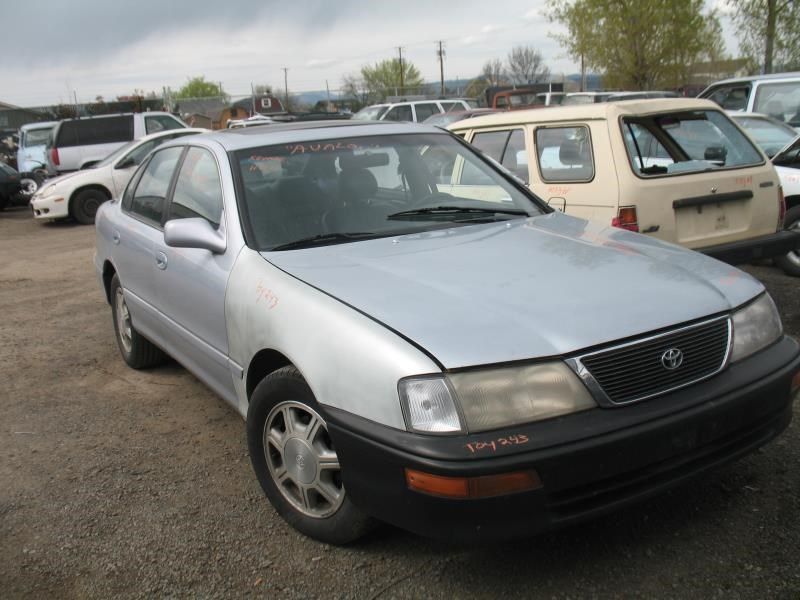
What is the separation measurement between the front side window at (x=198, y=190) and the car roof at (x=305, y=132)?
0.12 meters

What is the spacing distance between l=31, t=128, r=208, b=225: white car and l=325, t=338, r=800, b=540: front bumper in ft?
40.1

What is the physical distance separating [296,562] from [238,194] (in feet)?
5.43

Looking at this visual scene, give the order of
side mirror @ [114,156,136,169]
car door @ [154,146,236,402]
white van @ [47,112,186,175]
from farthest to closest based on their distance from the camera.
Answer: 1. white van @ [47,112,186,175]
2. side mirror @ [114,156,136,169]
3. car door @ [154,146,236,402]

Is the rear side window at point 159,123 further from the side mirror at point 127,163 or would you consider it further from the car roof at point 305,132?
the car roof at point 305,132

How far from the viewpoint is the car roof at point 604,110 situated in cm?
536

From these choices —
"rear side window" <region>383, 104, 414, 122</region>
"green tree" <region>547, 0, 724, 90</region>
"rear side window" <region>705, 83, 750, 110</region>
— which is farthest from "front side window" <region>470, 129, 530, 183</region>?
"green tree" <region>547, 0, 724, 90</region>

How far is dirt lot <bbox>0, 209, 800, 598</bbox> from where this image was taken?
8.52 ft

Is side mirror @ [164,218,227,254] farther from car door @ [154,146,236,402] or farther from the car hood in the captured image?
the car hood

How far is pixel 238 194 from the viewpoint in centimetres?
351

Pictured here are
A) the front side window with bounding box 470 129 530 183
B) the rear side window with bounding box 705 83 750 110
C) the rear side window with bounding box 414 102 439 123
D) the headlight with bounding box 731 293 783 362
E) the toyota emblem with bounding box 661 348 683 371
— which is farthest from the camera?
the rear side window with bounding box 414 102 439 123

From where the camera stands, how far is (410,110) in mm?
19141

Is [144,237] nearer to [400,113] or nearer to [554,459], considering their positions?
[554,459]

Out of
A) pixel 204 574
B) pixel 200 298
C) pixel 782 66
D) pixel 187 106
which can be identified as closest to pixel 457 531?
pixel 204 574

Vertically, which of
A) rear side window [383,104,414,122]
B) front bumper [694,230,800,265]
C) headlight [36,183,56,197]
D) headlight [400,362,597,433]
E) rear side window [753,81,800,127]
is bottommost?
headlight [400,362,597,433]
